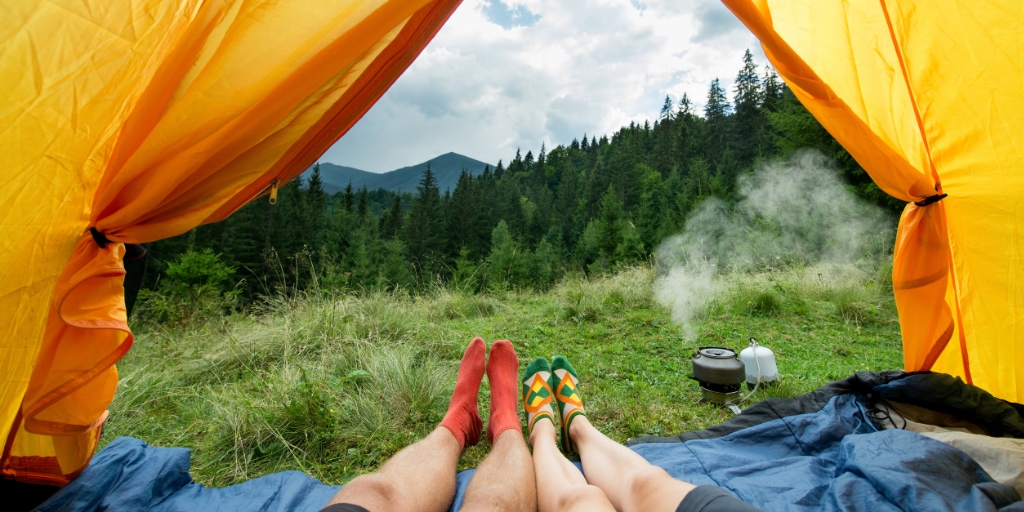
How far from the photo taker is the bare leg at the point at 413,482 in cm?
105

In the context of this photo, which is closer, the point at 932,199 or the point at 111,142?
the point at 111,142

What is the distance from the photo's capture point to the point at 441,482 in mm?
1294

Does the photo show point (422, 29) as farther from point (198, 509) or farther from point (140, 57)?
point (198, 509)

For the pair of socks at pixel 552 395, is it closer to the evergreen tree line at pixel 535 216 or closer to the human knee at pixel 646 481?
the human knee at pixel 646 481

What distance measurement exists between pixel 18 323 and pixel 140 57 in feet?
2.27

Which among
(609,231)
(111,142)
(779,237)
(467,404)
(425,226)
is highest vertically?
(425,226)

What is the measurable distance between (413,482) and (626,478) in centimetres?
61

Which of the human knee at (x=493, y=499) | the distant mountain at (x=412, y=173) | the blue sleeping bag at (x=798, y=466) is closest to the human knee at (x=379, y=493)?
the human knee at (x=493, y=499)

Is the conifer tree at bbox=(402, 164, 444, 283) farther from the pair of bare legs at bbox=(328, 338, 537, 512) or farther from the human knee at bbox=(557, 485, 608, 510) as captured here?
the human knee at bbox=(557, 485, 608, 510)

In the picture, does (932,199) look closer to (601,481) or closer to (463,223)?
(601,481)

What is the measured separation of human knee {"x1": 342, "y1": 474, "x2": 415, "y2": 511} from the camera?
104 cm

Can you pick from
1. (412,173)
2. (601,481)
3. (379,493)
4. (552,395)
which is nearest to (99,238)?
(379,493)

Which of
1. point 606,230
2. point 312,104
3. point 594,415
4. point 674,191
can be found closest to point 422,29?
point 312,104

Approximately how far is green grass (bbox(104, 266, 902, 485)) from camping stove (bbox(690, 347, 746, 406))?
11 cm
